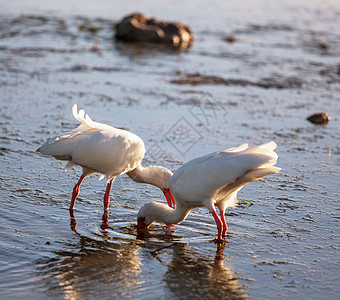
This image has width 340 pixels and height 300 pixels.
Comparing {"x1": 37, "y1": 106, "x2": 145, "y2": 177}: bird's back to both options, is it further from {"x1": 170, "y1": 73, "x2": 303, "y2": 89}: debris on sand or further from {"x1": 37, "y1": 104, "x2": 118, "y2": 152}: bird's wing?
{"x1": 170, "y1": 73, "x2": 303, "y2": 89}: debris on sand

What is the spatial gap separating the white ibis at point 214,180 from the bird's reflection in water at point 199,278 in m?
0.46

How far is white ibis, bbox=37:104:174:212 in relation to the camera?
645 cm

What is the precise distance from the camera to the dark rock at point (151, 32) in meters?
18.1

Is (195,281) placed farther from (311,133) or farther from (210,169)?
(311,133)

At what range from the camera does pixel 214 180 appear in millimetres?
5797

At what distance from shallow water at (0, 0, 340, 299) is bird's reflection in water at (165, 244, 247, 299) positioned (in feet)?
0.06

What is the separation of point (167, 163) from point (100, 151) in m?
2.00

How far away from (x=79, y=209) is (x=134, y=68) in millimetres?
8453

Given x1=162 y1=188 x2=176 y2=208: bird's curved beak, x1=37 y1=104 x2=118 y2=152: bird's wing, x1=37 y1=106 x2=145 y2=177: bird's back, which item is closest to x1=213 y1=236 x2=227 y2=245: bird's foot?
x1=162 y1=188 x2=176 y2=208: bird's curved beak

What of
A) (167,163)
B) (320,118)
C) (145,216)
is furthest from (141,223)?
(320,118)

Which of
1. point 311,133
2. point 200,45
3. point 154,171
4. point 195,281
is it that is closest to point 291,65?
point 200,45

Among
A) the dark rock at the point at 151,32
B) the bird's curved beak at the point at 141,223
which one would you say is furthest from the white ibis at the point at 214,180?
the dark rock at the point at 151,32

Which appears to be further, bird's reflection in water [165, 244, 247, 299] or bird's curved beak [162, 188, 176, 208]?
bird's curved beak [162, 188, 176, 208]

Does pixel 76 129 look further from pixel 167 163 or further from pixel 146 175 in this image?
pixel 167 163
